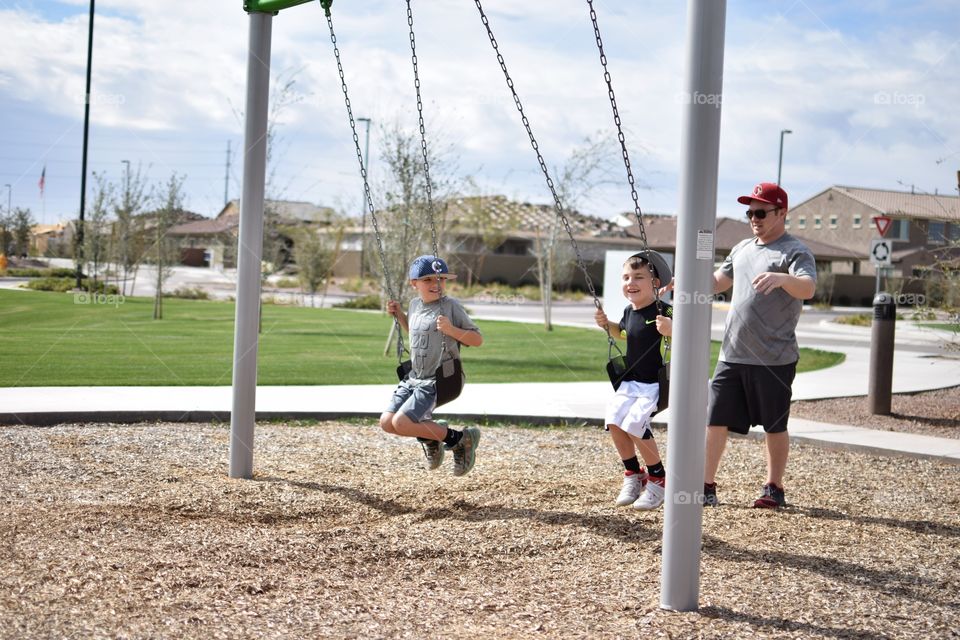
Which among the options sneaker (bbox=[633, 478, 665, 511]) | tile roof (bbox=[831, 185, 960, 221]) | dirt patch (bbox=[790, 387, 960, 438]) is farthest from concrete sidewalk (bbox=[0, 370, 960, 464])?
tile roof (bbox=[831, 185, 960, 221])

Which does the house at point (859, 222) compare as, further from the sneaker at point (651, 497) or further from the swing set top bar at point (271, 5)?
the swing set top bar at point (271, 5)

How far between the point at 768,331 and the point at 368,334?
1572 centimetres

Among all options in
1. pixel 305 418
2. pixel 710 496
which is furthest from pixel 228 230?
pixel 710 496

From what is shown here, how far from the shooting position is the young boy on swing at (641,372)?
543 centimetres

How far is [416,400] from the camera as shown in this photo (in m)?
5.78

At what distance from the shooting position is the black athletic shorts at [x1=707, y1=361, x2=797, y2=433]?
5.59 metres

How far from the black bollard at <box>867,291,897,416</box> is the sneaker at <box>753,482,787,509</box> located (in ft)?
16.7

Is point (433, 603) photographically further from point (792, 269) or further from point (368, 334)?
point (368, 334)

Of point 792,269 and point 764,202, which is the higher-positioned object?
point 764,202

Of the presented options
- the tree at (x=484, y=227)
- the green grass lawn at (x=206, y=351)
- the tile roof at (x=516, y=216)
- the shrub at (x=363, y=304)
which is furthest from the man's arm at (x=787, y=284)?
the tree at (x=484, y=227)

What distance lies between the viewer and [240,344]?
249 inches

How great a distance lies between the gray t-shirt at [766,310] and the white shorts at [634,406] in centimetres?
60

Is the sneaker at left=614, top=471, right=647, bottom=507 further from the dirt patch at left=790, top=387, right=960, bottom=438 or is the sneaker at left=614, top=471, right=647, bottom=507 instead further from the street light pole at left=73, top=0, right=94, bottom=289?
the street light pole at left=73, top=0, right=94, bottom=289

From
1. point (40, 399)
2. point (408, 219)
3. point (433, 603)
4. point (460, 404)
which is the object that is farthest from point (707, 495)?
point (408, 219)
